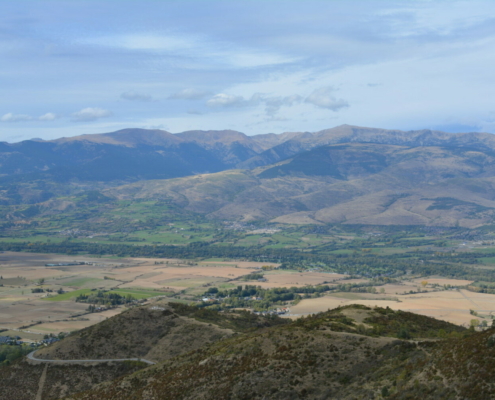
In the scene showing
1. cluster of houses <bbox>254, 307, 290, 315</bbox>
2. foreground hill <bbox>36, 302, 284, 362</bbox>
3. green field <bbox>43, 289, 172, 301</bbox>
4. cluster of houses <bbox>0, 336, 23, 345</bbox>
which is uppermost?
foreground hill <bbox>36, 302, 284, 362</bbox>

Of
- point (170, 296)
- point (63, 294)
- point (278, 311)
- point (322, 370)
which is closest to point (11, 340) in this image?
point (63, 294)

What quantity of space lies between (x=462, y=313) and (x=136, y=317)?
79.8 m

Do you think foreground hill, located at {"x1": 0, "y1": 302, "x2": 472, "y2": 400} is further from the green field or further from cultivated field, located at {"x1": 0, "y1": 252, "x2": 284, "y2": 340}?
the green field

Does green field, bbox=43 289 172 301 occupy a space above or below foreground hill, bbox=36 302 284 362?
below

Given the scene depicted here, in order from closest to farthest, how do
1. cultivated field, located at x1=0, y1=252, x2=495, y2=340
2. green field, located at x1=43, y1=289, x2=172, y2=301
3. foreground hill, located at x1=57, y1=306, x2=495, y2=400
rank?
foreground hill, located at x1=57, y1=306, x2=495, y2=400 < cultivated field, located at x1=0, y1=252, x2=495, y2=340 < green field, located at x1=43, y1=289, x2=172, y2=301

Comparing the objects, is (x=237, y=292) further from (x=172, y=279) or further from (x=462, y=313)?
(x=462, y=313)

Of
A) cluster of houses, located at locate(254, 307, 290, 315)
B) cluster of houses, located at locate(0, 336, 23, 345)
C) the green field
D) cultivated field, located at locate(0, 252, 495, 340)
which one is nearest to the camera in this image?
cluster of houses, located at locate(0, 336, 23, 345)

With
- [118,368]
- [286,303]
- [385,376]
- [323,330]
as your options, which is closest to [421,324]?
[323,330]

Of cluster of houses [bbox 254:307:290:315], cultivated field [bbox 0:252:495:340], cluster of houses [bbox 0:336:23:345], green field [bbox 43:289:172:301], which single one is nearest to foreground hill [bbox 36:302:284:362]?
cluster of houses [bbox 0:336:23:345]

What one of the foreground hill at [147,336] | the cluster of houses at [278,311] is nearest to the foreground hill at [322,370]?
the foreground hill at [147,336]

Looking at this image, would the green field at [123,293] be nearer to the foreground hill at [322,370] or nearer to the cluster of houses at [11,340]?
the cluster of houses at [11,340]

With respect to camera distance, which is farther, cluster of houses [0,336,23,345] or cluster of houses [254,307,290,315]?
cluster of houses [254,307,290,315]

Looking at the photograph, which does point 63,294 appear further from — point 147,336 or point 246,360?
point 246,360

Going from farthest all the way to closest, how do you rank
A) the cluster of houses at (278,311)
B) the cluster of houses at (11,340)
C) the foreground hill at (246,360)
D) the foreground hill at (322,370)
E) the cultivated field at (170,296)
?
the cluster of houses at (278,311), the cultivated field at (170,296), the cluster of houses at (11,340), the foreground hill at (246,360), the foreground hill at (322,370)
